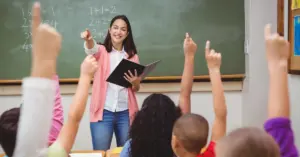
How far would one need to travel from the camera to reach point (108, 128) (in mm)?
3232

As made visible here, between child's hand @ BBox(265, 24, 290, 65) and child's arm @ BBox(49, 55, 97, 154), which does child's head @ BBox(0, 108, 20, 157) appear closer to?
child's arm @ BBox(49, 55, 97, 154)

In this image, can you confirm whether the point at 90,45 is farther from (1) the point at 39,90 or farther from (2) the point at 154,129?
(1) the point at 39,90

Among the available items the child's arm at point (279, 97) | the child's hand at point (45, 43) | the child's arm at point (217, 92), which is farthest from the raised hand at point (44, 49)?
the child's arm at point (217, 92)

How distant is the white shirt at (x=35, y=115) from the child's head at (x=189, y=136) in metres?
0.84

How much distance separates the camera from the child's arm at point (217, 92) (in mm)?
1626

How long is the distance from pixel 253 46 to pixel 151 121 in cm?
216

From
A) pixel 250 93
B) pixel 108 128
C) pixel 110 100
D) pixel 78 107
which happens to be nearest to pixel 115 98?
pixel 110 100

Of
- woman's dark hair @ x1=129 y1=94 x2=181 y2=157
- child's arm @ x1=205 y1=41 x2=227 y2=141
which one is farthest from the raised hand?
woman's dark hair @ x1=129 y1=94 x2=181 y2=157

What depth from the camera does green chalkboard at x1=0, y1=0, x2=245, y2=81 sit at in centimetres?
392

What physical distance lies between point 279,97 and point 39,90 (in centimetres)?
81

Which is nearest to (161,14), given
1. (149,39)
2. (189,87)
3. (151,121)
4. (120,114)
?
(149,39)

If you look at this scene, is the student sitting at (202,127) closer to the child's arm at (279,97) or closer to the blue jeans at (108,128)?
the child's arm at (279,97)

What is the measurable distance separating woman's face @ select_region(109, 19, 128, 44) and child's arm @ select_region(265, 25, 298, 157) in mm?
2043

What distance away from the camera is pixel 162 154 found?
184cm
